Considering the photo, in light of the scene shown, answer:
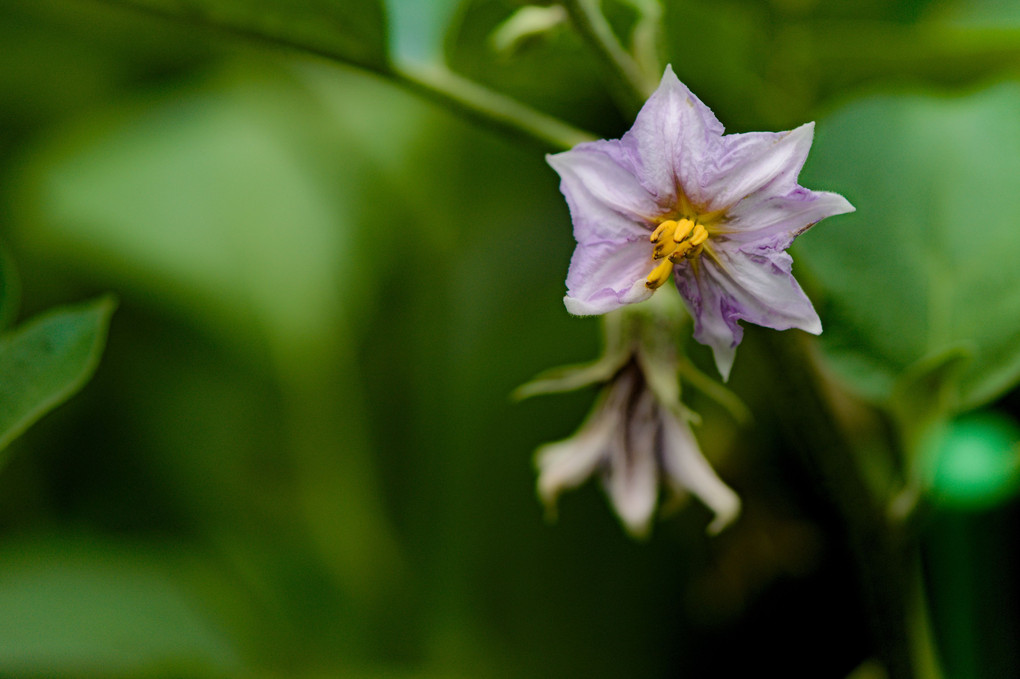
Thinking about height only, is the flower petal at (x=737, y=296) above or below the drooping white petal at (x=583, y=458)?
above

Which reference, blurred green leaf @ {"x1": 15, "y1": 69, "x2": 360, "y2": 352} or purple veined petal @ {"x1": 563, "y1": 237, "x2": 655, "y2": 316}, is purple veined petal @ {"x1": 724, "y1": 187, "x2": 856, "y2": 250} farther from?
blurred green leaf @ {"x1": 15, "y1": 69, "x2": 360, "y2": 352}

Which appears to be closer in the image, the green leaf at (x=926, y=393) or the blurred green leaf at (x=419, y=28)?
the green leaf at (x=926, y=393)

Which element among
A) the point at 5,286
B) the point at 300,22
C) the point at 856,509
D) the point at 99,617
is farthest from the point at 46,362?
the point at 99,617

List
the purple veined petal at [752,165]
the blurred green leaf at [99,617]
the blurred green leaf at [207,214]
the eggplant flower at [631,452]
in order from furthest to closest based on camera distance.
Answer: the blurred green leaf at [207,214] → the blurred green leaf at [99,617] → the eggplant flower at [631,452] → the purple veined petal at [752,165]

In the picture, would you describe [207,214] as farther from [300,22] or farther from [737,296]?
[737,296]

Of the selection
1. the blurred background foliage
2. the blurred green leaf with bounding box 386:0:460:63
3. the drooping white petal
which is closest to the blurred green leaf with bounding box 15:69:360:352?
the blurred background foliage

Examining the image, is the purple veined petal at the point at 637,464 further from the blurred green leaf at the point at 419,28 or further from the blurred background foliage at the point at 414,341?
the blurred green leaf at the point at 419,28

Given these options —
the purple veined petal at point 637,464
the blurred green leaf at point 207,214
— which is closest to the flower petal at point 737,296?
the purple veined petal at point 637,464

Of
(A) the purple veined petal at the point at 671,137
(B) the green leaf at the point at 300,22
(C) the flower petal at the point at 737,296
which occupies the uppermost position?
(B) the green leaf at the point at 300,22
